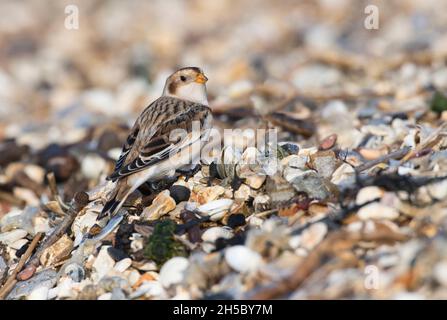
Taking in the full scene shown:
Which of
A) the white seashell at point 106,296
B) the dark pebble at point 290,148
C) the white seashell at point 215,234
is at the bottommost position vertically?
the white seashell at point 106,296

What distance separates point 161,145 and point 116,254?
924mm

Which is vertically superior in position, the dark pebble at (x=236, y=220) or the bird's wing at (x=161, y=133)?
the bird's wing at (x=161, y=133)

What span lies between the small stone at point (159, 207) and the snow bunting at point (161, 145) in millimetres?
137

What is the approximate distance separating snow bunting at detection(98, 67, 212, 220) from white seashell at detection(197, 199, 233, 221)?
1.41 feet

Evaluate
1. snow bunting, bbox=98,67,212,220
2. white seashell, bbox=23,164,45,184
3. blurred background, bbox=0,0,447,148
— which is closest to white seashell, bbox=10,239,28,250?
snow bunting, bbox=98,67,212,220

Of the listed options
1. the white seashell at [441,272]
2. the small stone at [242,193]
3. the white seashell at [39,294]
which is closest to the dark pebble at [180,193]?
the small stone at [242,193]

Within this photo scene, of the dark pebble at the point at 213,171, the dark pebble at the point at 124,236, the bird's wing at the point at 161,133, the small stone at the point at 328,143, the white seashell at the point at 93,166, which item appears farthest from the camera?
the white seashell at the point at 93,166

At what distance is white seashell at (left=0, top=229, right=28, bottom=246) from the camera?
475cm

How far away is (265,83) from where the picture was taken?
8.22 m

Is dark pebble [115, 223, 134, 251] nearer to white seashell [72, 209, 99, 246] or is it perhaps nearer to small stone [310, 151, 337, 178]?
white seashell [72, 209, 99, 246]

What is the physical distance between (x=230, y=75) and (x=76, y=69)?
9.45ft

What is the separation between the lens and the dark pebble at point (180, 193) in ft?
14.6

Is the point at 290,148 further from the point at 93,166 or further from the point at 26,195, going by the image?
the point at 26,195

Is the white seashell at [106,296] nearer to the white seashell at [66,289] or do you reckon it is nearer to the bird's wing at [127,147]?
the white seashell at [66,289]
